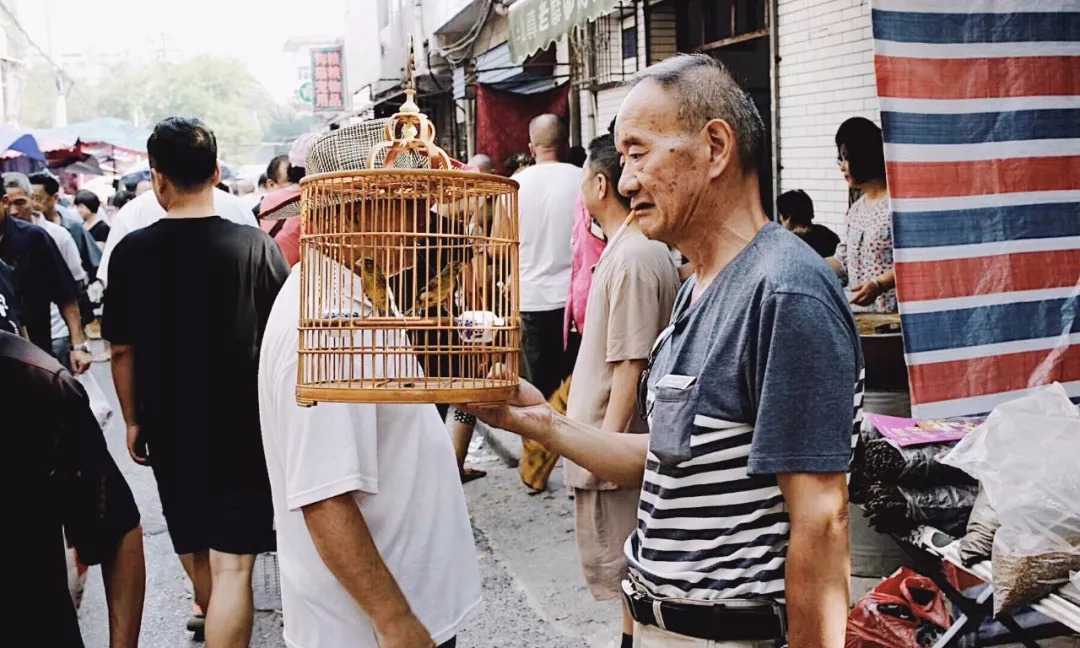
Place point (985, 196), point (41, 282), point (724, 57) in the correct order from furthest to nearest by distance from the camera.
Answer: point (724, 57)
point (41, 282)
point (985, 196)

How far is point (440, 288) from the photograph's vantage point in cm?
245

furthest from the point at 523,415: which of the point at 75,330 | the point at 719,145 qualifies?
the point at 75,330

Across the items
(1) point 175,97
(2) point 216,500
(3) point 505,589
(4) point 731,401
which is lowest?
(3) point 505,589

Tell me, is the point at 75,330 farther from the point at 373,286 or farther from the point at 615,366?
the point at 373,286

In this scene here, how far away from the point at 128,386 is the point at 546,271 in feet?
10.2

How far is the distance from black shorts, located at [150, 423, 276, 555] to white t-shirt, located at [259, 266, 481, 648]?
1388 mm

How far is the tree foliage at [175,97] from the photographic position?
363 feet

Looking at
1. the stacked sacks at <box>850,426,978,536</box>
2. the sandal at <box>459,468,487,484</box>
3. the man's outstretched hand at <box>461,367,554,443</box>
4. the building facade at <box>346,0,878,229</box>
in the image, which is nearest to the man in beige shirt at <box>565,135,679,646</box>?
the building facade at <box>346,0,878,229</box>

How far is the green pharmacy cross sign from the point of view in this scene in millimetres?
7020

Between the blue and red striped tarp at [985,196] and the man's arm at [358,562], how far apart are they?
194 cm

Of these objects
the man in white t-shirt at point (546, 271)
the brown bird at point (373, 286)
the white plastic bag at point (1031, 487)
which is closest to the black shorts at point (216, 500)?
the brown bird at point (373, 286)

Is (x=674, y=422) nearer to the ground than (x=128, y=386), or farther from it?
farther from it

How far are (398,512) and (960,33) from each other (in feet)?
7.78

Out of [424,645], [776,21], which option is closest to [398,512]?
[424,645]
